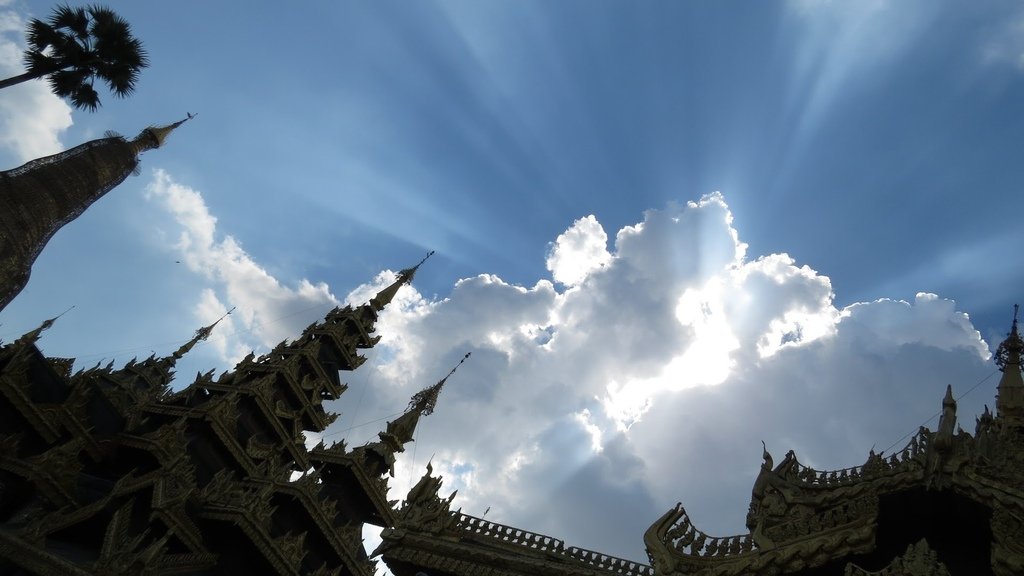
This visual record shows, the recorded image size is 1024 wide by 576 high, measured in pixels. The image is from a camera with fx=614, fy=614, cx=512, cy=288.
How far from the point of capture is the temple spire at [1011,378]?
18.5 metres

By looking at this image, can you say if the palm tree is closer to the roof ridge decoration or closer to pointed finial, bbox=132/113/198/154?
pointed finial, bbox=132/113/198/154

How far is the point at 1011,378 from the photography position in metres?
19.6

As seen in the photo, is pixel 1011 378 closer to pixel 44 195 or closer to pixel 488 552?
pixel 488 552

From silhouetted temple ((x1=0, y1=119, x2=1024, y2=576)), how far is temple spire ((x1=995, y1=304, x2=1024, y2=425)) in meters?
0.05

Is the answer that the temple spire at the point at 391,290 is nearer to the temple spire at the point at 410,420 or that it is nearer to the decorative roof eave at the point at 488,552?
the temple spire at the point at 410,420

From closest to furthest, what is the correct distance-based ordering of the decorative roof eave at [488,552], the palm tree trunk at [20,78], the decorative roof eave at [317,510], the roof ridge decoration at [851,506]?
1. the roof ridge decoration at [851,506]
2. the decorative roof eave at [488,552]
3. the palm tree trunk at [20,78]
4. the decorative roof eave at [317,510]

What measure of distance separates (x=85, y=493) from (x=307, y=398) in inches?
427

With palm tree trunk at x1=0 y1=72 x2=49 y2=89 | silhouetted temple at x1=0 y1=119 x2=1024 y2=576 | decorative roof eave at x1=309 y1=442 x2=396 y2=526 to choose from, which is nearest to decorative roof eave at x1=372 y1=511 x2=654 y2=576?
silhouetted temple at x1=0 y1=119 x2=1024 y2=576

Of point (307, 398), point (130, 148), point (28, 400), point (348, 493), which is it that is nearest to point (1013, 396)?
point (348, 493)

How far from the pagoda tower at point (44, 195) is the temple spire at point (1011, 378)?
28.9m

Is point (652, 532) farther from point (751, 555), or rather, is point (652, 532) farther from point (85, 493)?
point (85, 493)

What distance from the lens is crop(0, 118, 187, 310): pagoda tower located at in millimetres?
17516

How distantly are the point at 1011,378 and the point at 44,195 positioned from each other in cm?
3122

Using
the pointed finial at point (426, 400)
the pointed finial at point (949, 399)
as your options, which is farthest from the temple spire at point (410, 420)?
the pointed finial at point (949, 399)
